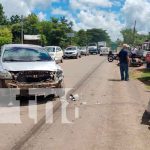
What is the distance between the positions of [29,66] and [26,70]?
345mm

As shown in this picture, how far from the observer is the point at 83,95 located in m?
15.0

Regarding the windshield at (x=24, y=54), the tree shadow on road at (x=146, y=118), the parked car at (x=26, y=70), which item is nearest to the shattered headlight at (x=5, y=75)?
the parked car at (x=26, y=70)

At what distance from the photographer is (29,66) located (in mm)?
12719

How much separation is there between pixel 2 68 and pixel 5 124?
10.3 feet

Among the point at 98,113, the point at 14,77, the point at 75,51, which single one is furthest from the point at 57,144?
the point at 75,51

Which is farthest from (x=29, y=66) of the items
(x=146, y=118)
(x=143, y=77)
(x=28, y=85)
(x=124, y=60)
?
(x=143, y=77)

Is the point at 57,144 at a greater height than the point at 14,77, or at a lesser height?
lesser

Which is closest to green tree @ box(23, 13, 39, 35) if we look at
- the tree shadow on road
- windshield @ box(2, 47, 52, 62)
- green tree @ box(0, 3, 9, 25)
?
green tree @ box(0, 3, 9, 25)

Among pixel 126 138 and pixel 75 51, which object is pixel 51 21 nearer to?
pixel 75 51

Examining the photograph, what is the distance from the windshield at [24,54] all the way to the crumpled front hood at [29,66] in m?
0.51

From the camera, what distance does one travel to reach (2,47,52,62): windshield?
13615 millimetres

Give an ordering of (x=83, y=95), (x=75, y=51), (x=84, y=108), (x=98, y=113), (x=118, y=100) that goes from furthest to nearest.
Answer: (x=75, y=51) < (x=83, y=95) < (x=118, y=100) < (x=84, y=108) < (x=98, y=113)

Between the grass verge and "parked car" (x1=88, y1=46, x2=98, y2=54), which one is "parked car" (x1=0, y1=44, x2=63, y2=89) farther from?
"parked car" (x1=88, y1=46, x2=98, y2=54)

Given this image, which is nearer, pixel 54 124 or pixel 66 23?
pixel 54 124
